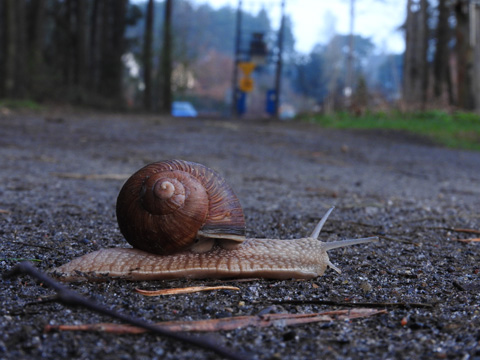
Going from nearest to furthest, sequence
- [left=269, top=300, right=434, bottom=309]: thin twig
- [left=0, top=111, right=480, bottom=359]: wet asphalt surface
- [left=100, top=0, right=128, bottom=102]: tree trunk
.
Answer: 1. [left=0, top=111, right=480, bottom=359]: wet asphalt surface
2. [left=269, top=300, right=434, bottom=309]: thin twig
3. [left=100, top=0, right=128, bottom=102]: tree trunk

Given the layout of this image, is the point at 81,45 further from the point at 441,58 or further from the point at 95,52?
the point at 441,58

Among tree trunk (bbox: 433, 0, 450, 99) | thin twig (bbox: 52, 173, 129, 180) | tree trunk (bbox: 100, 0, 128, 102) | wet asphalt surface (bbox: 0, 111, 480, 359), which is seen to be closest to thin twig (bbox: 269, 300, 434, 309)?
wet asphalt surface (bbox: 0, 111, 480, 359)

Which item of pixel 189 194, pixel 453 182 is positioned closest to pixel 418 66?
pixel 453 182

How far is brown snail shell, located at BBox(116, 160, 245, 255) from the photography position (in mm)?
2139

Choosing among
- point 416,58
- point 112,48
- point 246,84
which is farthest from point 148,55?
point 416,58

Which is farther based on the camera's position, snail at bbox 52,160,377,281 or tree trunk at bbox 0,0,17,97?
tree trunk at bbox 0,0,17,97

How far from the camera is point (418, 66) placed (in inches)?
791

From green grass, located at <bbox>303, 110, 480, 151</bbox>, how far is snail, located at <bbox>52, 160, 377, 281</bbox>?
28.4 ft

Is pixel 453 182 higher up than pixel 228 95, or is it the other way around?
pixel 228 95

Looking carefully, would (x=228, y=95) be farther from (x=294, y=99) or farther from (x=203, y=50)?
(x=294, y=99)

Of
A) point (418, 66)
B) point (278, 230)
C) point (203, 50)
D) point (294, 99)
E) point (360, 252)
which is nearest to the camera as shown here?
point (360, 252)

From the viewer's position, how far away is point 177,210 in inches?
85.0

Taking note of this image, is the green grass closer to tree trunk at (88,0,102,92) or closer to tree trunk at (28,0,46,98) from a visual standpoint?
tree trunk at (28,0,46,98)

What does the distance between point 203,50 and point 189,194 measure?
5304cm
